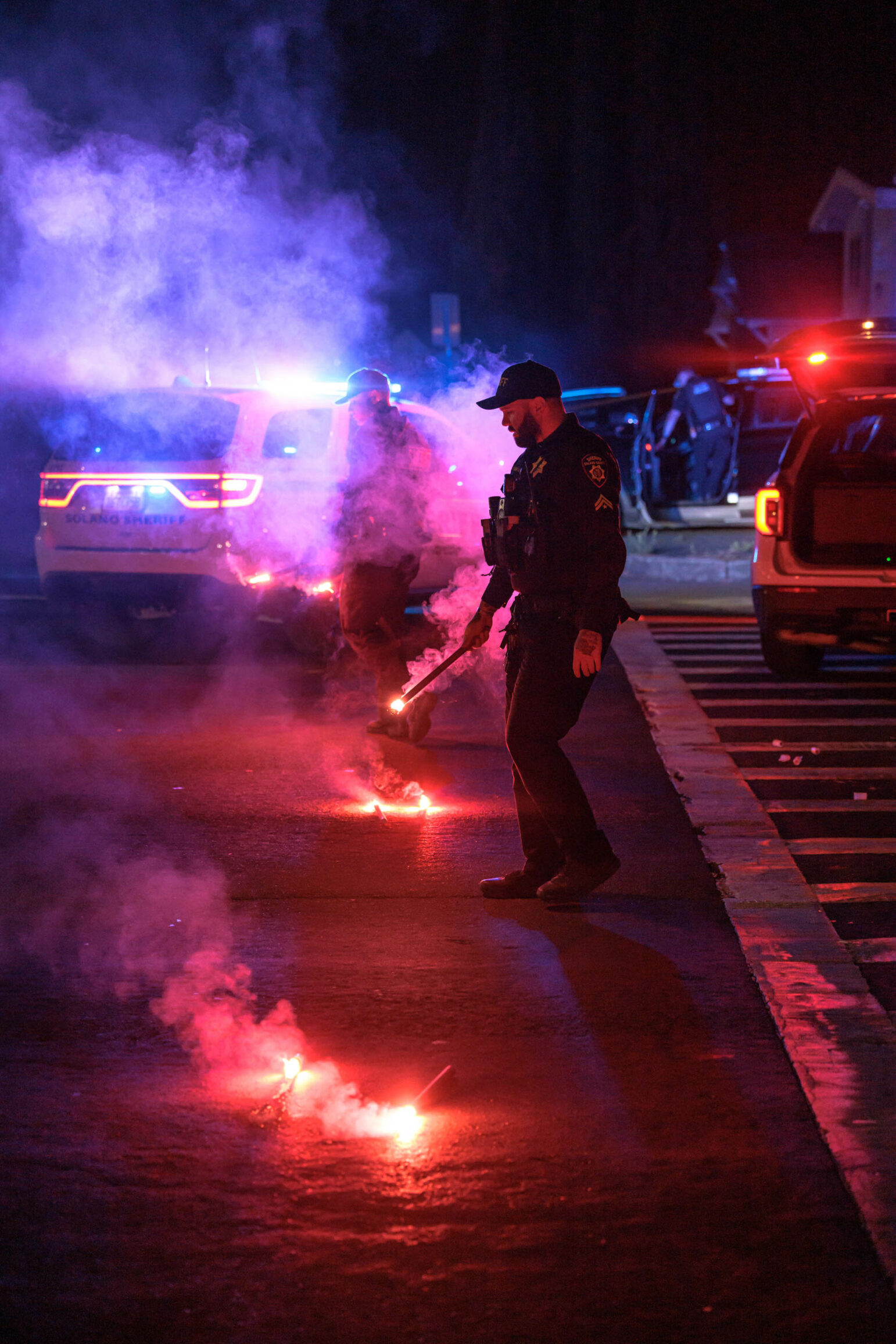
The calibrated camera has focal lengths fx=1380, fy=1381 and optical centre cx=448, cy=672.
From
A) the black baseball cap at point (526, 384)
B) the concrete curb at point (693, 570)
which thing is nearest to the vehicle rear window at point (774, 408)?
the concrete curb at point (693, 570)

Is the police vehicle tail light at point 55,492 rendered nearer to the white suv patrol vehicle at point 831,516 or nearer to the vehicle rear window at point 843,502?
the white suv patrol vehicle at point 831,516

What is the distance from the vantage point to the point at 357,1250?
8.62ft

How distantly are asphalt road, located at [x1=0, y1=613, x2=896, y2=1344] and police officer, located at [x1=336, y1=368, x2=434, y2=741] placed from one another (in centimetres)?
160

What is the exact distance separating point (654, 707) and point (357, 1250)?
6.35 meters

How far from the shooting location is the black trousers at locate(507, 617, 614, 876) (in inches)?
181

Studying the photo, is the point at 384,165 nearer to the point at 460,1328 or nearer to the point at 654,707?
the point at 654,707

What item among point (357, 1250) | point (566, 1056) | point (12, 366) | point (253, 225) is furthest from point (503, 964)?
point (12, 366)

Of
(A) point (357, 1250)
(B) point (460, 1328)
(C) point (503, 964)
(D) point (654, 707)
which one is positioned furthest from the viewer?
(D) point (654, 707)

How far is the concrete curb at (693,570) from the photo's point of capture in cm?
1756

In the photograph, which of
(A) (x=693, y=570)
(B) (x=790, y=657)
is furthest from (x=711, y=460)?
(B) (x=790, y=657)

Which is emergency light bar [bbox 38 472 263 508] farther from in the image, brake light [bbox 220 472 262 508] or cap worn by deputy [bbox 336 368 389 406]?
cap worn by deputy [bbox 336 368 389 406]

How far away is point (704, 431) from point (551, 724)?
45.9ft

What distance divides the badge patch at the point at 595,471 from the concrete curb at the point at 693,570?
13156 millimetres

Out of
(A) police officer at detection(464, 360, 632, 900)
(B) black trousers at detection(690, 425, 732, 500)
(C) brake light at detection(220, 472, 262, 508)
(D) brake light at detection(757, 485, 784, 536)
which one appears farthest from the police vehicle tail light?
(B) black trousers at detection(690, 425, 732, 500)
